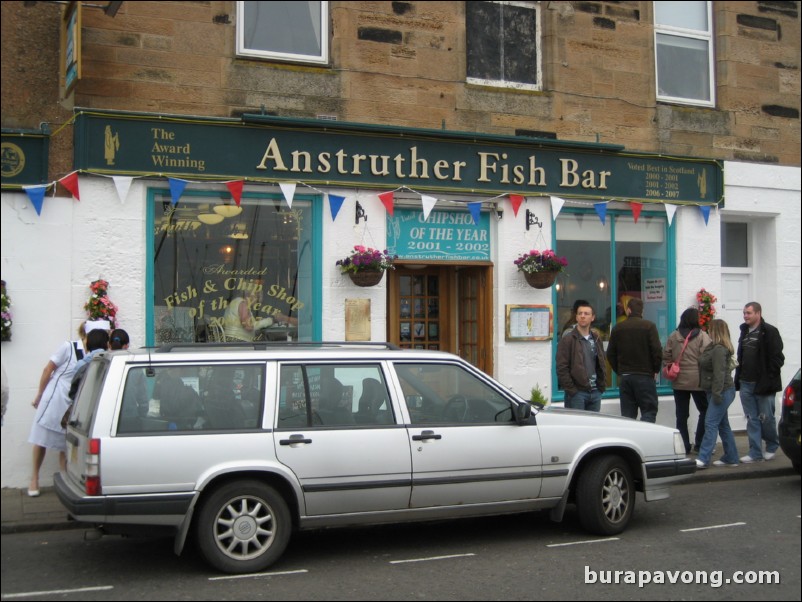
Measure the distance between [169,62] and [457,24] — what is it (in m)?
3.75

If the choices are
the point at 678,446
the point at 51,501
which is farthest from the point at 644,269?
the point at 51,501

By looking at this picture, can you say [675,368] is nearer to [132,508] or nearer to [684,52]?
[684,52]

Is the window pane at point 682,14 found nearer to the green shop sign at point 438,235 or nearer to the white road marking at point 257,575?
the green shop sign at point 438,235

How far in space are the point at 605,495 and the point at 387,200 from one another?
15.9 ft

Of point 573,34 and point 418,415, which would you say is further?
point 573,34

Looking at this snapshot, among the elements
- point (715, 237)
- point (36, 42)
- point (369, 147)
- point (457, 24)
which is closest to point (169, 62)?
point (36, 42)

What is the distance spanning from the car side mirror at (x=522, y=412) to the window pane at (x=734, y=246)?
25.0 feet

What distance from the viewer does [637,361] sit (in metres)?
10.6

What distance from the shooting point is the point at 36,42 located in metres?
9.60

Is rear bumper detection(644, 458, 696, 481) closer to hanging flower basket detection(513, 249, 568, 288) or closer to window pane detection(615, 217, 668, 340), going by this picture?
hanging flower basket detection(513, 249, 568, 288)

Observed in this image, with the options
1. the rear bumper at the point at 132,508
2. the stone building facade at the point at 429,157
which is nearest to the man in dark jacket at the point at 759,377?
the stone building facade at the point at 429,157

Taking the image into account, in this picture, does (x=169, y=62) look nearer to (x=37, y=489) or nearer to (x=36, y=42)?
(x=36, y=42)

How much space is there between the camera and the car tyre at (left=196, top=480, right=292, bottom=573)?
6184mm

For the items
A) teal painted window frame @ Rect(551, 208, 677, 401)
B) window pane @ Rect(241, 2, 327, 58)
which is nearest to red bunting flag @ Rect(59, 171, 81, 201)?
window pane @ Rect(241, 2, 327, 58)
